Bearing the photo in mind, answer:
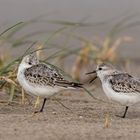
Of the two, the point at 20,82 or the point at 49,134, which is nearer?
the point at 49,134

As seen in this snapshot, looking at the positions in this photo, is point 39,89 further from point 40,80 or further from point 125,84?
point 125,84

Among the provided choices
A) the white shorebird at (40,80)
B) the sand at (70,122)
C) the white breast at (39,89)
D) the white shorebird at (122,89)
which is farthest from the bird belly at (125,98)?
the white breast at (39,89)

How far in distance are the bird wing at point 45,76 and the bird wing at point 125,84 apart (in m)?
0.41

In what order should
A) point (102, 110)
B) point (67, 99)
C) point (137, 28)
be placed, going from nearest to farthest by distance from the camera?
point (102, 110) < point (67, 99) < point (137, 28)

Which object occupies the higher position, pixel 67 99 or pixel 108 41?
pixel 108 41

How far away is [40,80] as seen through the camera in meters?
8.20

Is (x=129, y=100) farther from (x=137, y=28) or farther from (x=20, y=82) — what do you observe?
(x=137, y=28)

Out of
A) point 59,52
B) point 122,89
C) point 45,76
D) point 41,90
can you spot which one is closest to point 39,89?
point 41,90

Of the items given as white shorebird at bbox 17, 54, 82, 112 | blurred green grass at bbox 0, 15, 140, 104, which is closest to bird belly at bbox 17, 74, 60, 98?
white shorebird at bbox 17, 54, 82, 112

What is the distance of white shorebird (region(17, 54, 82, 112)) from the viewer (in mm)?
8133

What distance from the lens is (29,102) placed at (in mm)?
8680

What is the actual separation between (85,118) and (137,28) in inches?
337

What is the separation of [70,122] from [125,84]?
3.04 ft

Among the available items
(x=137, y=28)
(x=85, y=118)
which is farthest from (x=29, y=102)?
(x=137, y=28)
